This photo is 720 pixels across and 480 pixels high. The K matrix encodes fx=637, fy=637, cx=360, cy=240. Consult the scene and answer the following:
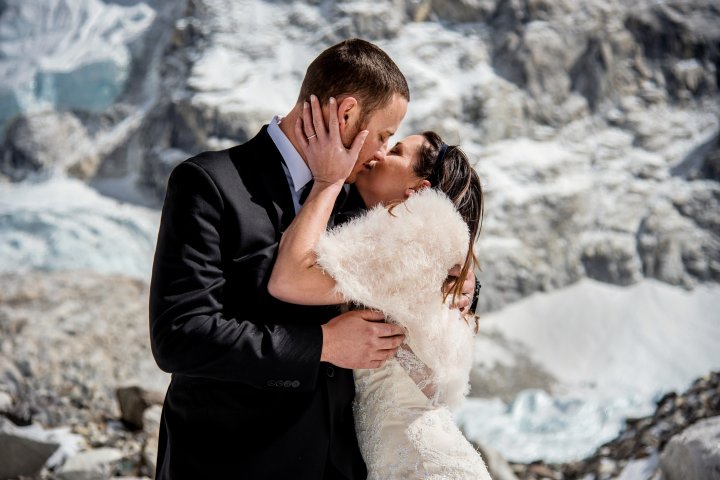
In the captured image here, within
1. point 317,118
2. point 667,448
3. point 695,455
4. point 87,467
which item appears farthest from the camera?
point 87,467

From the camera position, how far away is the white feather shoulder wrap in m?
2.08

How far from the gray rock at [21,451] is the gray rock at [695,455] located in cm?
487

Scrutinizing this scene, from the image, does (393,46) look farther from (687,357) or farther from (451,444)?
(451,444)

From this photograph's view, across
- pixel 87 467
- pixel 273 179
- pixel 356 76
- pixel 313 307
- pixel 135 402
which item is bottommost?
pixel 135 402

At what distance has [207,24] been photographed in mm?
56875

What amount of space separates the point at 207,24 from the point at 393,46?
54.9ft

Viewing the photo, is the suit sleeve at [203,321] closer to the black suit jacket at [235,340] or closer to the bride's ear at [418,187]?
the black suit jacket at [235,340]

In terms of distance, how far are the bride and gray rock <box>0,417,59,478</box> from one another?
13.7 ft

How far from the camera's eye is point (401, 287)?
211 cm

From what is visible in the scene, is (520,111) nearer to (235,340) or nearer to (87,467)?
(87,467)

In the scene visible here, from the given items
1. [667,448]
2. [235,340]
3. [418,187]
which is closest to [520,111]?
[667,448]

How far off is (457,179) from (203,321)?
112cm

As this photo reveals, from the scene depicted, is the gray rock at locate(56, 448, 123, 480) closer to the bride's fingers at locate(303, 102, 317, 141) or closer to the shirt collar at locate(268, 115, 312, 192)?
the shirt collar at locate(268, 115, 312, 192)

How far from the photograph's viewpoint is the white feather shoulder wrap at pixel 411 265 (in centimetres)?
208
